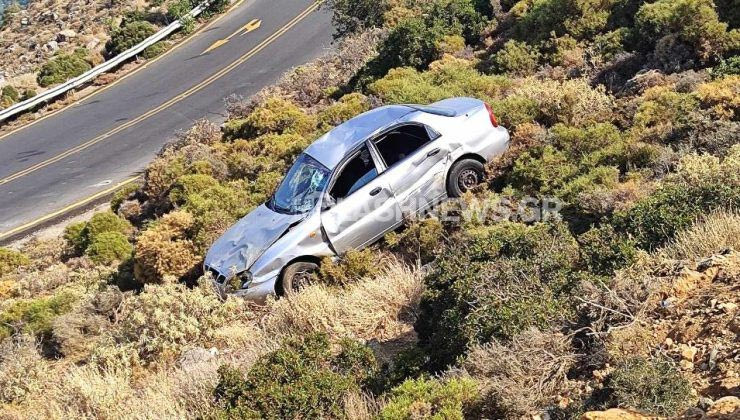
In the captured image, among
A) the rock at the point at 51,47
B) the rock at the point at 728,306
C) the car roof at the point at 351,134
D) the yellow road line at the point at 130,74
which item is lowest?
the rock at the point at 728,306

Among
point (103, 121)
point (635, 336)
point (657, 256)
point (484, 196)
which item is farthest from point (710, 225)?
point (103, 121)

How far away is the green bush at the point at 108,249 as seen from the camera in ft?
43.7

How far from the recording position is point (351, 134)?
9.71 m

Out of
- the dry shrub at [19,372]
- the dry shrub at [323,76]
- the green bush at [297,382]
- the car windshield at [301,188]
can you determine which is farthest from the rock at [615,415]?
the dry shrub at [323,76]

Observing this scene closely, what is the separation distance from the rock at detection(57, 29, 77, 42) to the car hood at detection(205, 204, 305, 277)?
92.6 ft

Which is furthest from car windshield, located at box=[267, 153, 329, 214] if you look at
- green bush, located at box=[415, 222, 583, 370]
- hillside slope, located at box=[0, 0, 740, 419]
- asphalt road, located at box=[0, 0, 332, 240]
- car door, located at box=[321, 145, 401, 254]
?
asphalt road, located at box=[0, 0, 332, 240]

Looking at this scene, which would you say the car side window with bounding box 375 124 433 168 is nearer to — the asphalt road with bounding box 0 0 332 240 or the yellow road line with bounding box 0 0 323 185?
the asphalt road with bounding box 0 0 332 240

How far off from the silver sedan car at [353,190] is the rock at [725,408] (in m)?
5.60

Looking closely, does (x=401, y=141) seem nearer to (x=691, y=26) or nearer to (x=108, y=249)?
(x=691, y=26)

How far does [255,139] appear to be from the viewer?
15641 millimetres

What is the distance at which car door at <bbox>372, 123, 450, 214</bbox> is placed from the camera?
31.0ft

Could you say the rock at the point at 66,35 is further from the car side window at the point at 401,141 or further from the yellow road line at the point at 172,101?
the car side window at the point at 401,141

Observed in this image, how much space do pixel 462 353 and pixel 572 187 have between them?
429 cm

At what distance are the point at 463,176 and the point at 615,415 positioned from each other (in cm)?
613
